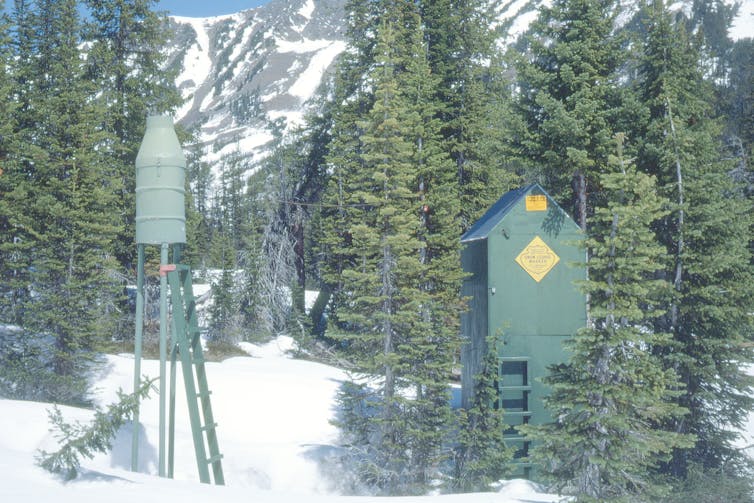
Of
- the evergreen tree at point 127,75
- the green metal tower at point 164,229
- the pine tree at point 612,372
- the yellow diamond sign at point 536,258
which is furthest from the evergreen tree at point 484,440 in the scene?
the evergreen tree at point 127,75

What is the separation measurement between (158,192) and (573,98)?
1189 centimetres

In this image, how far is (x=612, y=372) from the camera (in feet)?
27.9

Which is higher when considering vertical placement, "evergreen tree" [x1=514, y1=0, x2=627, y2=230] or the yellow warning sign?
"evergreen tree" [x1=514, y1=0, x2=627, y2=230]

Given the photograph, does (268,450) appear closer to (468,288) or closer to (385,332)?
(385,332)

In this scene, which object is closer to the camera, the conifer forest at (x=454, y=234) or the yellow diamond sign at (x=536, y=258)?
the conifer forest at (x=454, y=234)

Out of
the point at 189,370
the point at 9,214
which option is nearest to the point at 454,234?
the point at 189,370

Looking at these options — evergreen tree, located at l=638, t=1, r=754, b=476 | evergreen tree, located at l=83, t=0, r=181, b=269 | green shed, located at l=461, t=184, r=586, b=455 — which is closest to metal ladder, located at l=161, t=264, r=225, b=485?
green shed, located at l=461, t=184, r=586, b=455

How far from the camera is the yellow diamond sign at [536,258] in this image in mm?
13359

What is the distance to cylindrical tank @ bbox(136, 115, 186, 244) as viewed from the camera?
8.84 meters

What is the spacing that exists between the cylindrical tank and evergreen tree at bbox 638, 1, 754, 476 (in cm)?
957

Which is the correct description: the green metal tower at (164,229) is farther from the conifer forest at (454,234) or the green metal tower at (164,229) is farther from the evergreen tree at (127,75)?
the evergreen tree at (127,75)

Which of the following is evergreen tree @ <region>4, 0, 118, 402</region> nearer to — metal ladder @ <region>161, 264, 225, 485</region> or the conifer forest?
the conifer forest

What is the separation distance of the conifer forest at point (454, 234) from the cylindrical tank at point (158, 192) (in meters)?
4.97

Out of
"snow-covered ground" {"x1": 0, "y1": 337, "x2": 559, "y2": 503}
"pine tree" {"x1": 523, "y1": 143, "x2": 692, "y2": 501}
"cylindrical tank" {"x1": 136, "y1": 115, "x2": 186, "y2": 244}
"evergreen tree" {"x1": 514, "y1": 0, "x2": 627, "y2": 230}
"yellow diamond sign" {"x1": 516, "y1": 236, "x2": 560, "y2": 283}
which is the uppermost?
"evergreen tree" {"x1": 514, "y1": 0, "x2": 627, "y2": 230}
